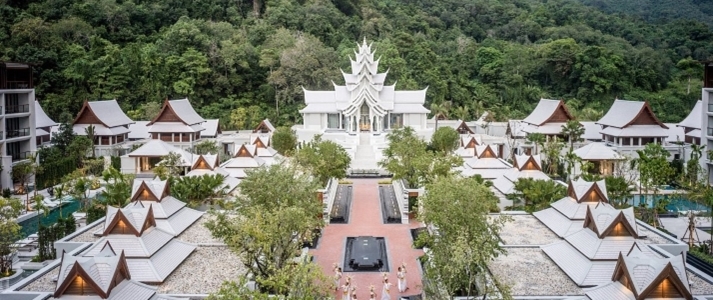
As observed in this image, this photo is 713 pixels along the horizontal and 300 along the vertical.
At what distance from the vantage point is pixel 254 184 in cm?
2336

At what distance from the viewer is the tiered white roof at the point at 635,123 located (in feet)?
154

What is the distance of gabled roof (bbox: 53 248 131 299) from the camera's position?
16750 mm

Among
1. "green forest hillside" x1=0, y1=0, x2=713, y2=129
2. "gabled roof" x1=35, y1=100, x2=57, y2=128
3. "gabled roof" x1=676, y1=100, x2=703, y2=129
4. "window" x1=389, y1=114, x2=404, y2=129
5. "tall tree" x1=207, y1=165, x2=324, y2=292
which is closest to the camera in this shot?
"tall tree" x1=207, y1=165, x2=324, y2=292

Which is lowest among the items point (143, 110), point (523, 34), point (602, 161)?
point (602, 161)

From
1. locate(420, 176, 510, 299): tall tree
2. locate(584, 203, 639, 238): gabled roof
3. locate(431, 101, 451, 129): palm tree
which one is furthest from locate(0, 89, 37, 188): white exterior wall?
locate(431, 101, 451, 129): palm tree

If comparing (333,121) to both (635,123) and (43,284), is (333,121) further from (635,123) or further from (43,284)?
(43,284)

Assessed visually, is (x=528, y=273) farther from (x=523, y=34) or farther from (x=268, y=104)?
(x=523, y=34)

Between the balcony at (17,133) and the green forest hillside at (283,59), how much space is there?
19.3m

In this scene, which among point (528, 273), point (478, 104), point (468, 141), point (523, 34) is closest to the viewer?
point (528, 273)

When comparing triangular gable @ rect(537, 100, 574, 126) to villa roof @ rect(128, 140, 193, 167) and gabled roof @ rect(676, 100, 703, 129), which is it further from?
villa roof @ rect(128, 140, 193, 167)

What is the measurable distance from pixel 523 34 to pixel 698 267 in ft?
241

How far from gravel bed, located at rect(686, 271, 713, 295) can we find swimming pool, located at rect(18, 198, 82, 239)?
1033 inches

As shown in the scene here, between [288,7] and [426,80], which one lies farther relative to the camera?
[288,7]

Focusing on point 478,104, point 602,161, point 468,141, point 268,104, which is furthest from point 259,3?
point 602,161
